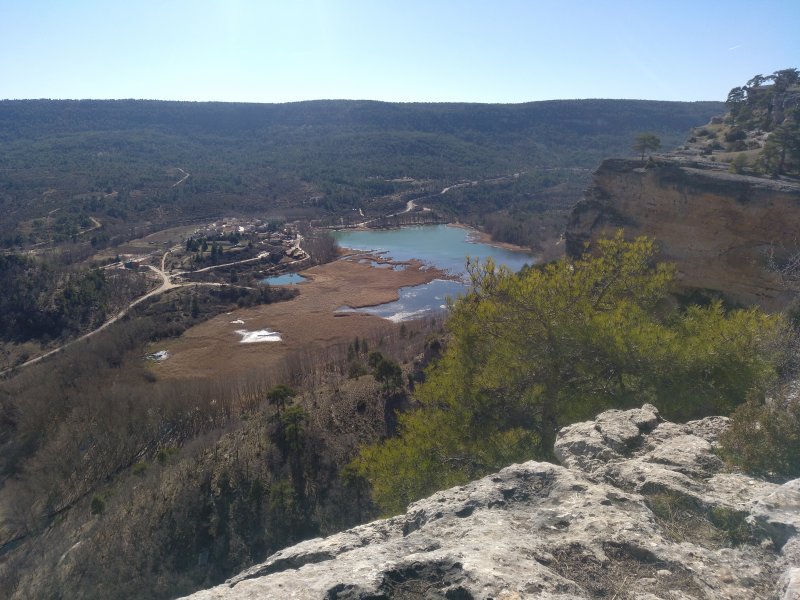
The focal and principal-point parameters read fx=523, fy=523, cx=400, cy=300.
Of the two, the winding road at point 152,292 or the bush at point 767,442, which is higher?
the bush at point 767,442

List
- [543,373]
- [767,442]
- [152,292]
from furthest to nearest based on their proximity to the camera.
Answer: [152,292] < [543,373] < [767,442]

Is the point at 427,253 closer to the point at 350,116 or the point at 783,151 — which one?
the point at 783,151

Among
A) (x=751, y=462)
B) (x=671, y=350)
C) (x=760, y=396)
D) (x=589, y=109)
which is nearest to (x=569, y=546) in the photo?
(x=751, y=462)

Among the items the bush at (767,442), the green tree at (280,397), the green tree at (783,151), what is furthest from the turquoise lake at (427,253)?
the bush at (767,442)

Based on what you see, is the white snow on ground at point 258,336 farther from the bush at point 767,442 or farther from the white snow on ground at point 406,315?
the bush at point 767,442

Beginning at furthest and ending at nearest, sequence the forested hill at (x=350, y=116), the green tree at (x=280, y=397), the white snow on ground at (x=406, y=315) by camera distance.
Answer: the forested hill at (x=350, y=116) → the white snow on ground at (x=406, y=315) → the green tree at (x=280, y=397)

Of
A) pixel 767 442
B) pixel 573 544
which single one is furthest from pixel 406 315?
pixel 573 544
